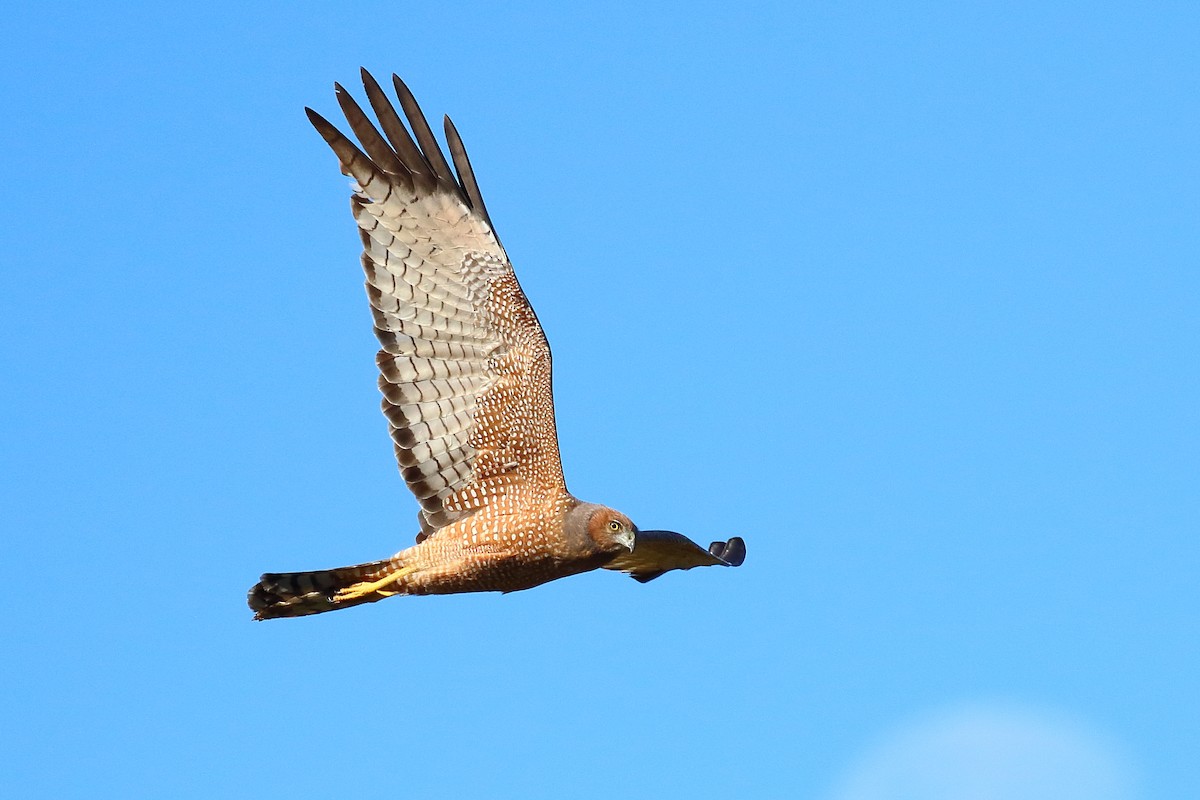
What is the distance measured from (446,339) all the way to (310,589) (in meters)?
2.47

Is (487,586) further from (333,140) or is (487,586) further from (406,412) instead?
(333,140)

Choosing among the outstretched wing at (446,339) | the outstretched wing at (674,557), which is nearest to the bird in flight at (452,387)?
the outstretched wing at (446,339)

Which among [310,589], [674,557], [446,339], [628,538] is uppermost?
[446,339]

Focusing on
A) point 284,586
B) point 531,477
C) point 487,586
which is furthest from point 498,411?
point 284,586

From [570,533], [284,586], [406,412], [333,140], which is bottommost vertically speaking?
[284,586]

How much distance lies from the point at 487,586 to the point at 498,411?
5.09 ft

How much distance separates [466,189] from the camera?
12.7 meters

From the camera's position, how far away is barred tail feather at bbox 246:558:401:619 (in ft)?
38.5

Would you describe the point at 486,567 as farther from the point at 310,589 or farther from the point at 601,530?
the point at 310,589

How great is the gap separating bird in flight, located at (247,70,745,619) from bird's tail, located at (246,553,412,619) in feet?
0.05

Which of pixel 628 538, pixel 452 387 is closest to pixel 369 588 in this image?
pixel 452 387

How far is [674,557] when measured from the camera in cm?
1420

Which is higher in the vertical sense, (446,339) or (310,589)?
(446,339)

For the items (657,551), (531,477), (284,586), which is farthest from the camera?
(657,551)
